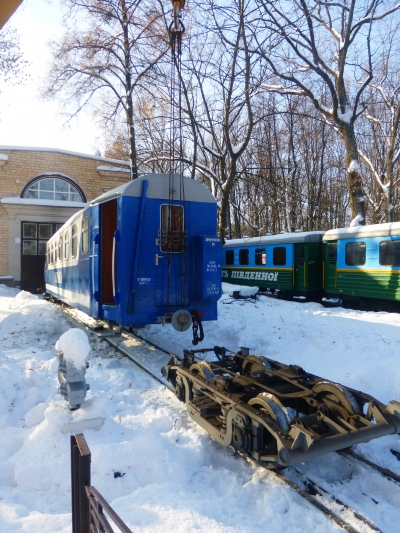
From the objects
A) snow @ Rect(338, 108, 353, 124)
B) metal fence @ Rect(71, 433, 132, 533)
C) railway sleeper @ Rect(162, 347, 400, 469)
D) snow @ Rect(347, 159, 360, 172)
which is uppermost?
snow @ Rect(338, 108, 353, 124)

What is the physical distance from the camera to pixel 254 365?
17.5 ft

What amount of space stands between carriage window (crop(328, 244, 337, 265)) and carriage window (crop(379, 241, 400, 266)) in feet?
7.39

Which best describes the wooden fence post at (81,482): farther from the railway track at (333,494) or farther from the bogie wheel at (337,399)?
the bogie wheel at (337,399)

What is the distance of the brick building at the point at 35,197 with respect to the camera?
22500 millimetres

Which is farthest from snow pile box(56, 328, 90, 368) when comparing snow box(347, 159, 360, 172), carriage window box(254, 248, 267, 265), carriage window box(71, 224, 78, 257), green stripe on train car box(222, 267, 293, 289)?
snow box(347, 159, 360, 172)

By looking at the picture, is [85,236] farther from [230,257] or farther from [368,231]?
[230,257]

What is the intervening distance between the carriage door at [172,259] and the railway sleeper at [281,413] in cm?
249

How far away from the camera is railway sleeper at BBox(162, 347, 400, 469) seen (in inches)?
138

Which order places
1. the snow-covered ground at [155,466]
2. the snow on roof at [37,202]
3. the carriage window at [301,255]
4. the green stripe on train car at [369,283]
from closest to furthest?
1. the snow-covered ground at [155,466]
2. the green stripe on train car at [369,283]
3. the carriage window at [301,255]
4. the snow on roof at [37,202]

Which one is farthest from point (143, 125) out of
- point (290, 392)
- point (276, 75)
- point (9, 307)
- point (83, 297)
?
point (290, 392)

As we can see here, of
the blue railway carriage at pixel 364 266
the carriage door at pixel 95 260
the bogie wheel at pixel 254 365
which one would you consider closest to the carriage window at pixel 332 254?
the blue railway carriage at pixel 364 266

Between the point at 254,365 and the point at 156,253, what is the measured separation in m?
3.02

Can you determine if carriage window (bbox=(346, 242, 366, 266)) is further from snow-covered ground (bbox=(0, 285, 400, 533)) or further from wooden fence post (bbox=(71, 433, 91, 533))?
wooden fence post (bbox=(71, 433, 91, 533))

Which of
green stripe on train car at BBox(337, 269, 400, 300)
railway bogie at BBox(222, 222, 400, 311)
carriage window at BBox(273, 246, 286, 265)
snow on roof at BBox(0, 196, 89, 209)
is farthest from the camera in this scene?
snow on roof at BBox(0, 196, 89, 209)
